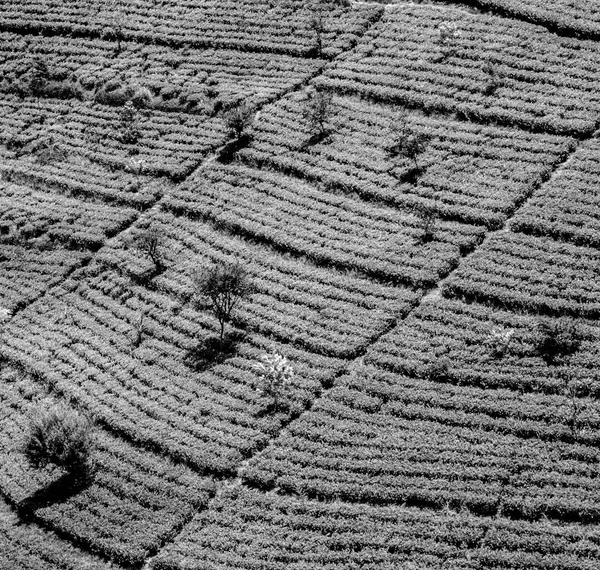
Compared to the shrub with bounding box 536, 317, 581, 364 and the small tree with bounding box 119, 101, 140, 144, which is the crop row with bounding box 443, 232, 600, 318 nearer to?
the shrub with bounding box 536, 317, 581, 364

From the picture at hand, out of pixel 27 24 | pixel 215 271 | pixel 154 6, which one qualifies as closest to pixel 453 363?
pixel 215 271

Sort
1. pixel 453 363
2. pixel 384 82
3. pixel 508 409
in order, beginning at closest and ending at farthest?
1. pixel 508 409
2. pixel 453 363
3. pixel 384 82

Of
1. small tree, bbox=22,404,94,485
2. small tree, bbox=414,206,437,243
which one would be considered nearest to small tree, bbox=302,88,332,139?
small tree, bbox=414,206,437,243

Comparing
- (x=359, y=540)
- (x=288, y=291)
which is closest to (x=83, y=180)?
(x=288, y=291)

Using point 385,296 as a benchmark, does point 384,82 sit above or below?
above

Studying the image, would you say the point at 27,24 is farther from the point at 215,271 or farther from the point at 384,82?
the point at 215,271

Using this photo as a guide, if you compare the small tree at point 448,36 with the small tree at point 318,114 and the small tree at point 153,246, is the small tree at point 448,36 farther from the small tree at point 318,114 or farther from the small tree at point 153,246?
the small tree at point 153,246

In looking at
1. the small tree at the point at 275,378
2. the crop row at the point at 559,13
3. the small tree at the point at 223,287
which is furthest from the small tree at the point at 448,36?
the small tree at the point at 275,378
